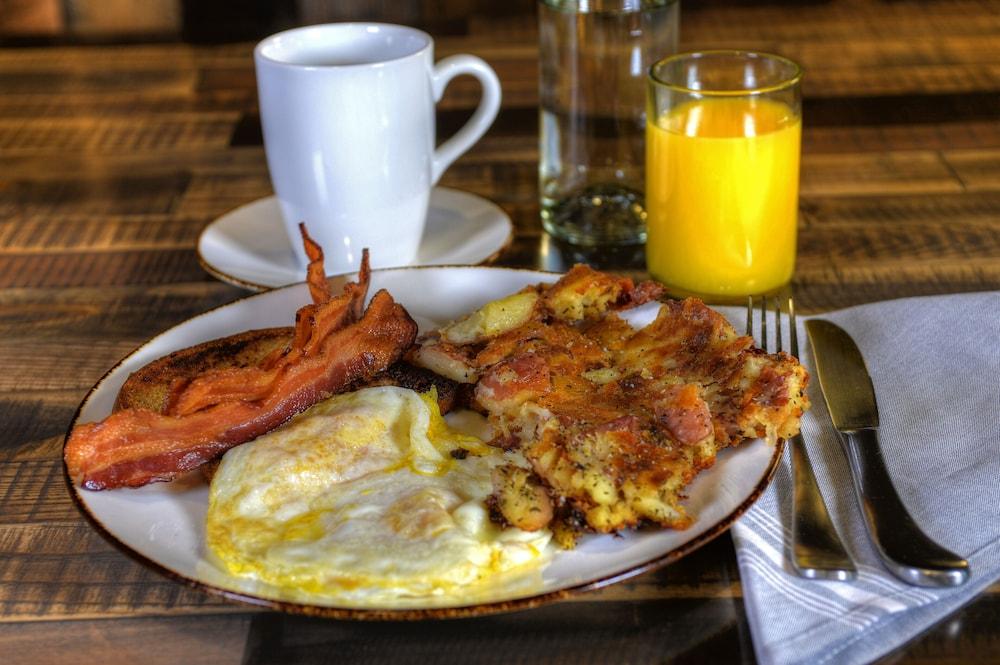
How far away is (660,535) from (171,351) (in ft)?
2.42

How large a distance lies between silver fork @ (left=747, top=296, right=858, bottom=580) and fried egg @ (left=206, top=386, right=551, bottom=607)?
27cm

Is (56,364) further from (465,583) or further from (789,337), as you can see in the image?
(789,337)

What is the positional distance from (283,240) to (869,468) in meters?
1.11

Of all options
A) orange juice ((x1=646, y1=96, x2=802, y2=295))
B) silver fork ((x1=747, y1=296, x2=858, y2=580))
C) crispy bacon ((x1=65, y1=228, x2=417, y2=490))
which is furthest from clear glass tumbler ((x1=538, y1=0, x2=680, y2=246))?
silver fork ((x1=747, y1=296, x2=858, y2=580))

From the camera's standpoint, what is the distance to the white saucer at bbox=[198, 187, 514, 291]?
6.27ft

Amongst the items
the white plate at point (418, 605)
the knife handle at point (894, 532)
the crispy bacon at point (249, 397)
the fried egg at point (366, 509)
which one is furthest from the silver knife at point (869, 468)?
the crispy bacon at point (249, 397)

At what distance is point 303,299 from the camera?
5.57 feet

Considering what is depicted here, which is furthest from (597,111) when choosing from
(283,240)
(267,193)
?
(267,193)

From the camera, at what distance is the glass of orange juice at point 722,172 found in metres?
1.80

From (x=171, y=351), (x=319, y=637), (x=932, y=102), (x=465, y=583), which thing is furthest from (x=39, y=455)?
(x=932, y=102)

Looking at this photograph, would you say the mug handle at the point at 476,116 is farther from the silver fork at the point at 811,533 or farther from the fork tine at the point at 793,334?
the silver fork at the point at 811,533

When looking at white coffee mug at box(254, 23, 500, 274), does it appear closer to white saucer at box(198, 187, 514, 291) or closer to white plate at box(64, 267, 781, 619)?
white saucer at box(198, 187, 514, 291)

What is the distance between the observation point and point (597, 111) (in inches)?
81.3

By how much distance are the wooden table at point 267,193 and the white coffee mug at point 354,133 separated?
214mm
